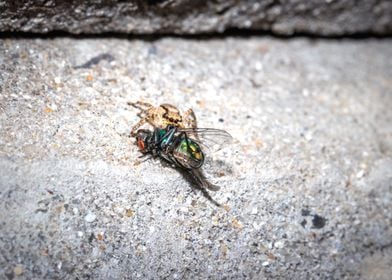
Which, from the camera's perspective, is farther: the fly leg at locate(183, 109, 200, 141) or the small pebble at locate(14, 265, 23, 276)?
the fly leg at locate(183, 109, 200, 141)

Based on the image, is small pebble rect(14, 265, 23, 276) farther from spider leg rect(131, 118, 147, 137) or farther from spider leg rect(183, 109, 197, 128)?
spider leg rect(183, 109, 197, 128)

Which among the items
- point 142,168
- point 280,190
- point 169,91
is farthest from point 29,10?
point 280,190

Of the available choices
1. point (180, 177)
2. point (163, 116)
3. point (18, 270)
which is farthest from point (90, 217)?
point (163, 116)

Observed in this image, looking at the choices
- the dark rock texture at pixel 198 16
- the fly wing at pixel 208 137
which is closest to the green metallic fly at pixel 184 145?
the fly wing at pixel 208 137

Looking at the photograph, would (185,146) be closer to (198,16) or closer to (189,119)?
(189,119)

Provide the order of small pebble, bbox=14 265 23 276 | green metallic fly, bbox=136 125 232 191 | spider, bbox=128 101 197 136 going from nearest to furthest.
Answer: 1. small pebble, bbox=14 265 23 276
2. green metallic fly, bbox=136 125 232 191
3. spider, bbox=128 101 197 136

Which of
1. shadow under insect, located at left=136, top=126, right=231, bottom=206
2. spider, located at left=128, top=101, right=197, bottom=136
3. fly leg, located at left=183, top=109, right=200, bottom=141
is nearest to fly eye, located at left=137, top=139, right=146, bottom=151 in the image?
shadow under insect, located at left=136, top=126, right=231, bottom=206
